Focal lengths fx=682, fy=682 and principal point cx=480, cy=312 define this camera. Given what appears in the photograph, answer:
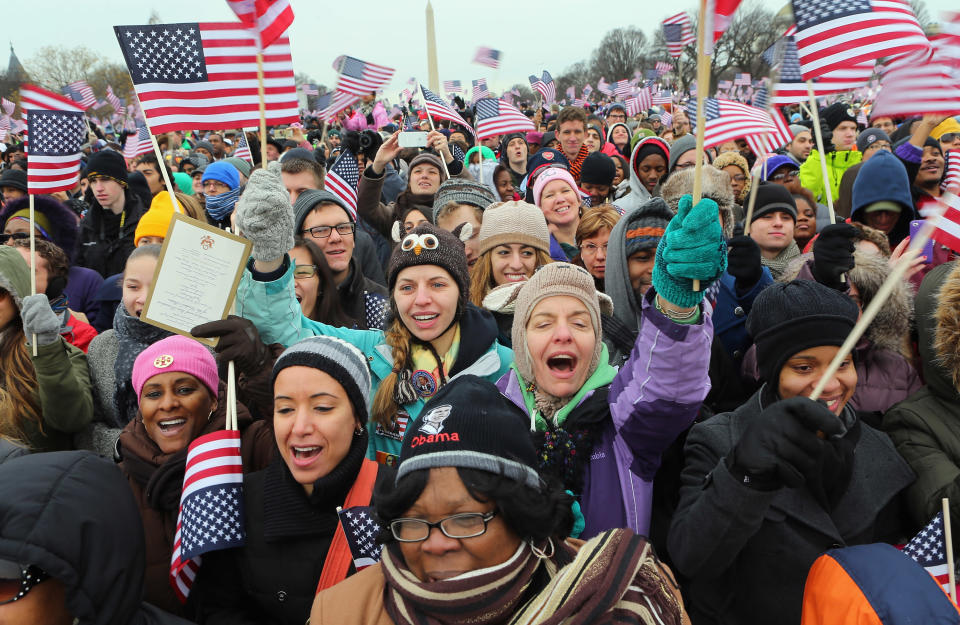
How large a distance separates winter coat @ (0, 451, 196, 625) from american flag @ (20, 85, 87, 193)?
9.75 ft

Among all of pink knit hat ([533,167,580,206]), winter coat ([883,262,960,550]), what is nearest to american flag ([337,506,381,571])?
winter coat ([883,262,960,550])

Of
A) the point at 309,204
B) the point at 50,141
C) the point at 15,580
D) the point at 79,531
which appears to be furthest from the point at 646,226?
the point at 50,141

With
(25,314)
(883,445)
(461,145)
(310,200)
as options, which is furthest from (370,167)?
(461,145)

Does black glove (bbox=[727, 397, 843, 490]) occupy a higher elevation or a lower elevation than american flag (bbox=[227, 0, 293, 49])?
lower

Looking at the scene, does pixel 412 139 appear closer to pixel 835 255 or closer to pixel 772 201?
pixel 772 201

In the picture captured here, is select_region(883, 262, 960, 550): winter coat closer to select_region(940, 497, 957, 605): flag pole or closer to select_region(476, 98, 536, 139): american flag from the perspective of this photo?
select_region(940, 497, 957, 605): flag pole

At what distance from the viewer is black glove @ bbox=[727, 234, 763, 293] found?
3920 mm

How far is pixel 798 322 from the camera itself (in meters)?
2.34

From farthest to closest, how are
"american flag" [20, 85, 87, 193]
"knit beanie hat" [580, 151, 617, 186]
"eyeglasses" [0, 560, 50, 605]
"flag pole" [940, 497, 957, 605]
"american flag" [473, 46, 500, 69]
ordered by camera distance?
"american flag" [473, 46, 500, 69] → "knit beanie hat" [580, 151, 617, 186] → "american flag" [20, 85, 87, 193] → "flag pole" [940, 497, 957, 605] → "eyeglasses" [0, 560, 50, 605]

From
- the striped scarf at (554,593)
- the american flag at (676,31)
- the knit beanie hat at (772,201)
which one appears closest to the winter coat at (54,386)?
the striped scarf at (554,593)

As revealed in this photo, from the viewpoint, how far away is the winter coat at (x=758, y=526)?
1.99m

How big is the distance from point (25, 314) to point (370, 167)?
338 cm

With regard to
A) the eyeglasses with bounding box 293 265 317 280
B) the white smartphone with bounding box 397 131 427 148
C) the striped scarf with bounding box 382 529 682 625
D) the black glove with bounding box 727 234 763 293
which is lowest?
the striped scarf with bounding box 382 529 682 625

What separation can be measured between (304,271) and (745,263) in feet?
8.37
